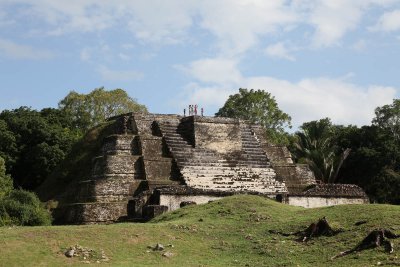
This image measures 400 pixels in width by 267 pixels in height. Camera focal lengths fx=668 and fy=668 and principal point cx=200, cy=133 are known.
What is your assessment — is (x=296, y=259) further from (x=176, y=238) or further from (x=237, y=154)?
(x=237, y=154)

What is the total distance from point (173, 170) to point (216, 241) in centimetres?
1008

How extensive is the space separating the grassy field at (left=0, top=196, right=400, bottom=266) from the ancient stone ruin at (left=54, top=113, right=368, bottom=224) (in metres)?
5.20

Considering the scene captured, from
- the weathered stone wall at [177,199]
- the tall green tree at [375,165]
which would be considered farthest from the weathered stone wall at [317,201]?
the tall green tree at [375,165]

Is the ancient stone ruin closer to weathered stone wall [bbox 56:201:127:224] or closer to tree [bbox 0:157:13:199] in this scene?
weathered stone wall [bbox 56:201:127:224]

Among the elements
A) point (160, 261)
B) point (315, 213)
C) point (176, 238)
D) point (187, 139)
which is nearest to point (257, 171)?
point (187, 139)

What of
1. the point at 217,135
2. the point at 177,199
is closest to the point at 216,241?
the point at 177,199

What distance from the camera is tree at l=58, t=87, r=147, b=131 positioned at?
46906 mm

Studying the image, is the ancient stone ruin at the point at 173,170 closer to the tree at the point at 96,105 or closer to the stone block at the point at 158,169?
the stone block at the point at 158,169

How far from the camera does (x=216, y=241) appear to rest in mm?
18797

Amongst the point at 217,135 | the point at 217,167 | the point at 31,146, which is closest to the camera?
the point at 217,167

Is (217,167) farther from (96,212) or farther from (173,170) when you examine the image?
(96,212)

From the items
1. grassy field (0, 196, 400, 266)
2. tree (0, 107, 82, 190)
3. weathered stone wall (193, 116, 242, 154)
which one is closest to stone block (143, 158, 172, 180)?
weathered stone wall (193, 116, 242, 154)

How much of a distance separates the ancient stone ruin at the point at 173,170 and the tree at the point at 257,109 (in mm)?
12133

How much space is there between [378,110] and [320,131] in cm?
520
